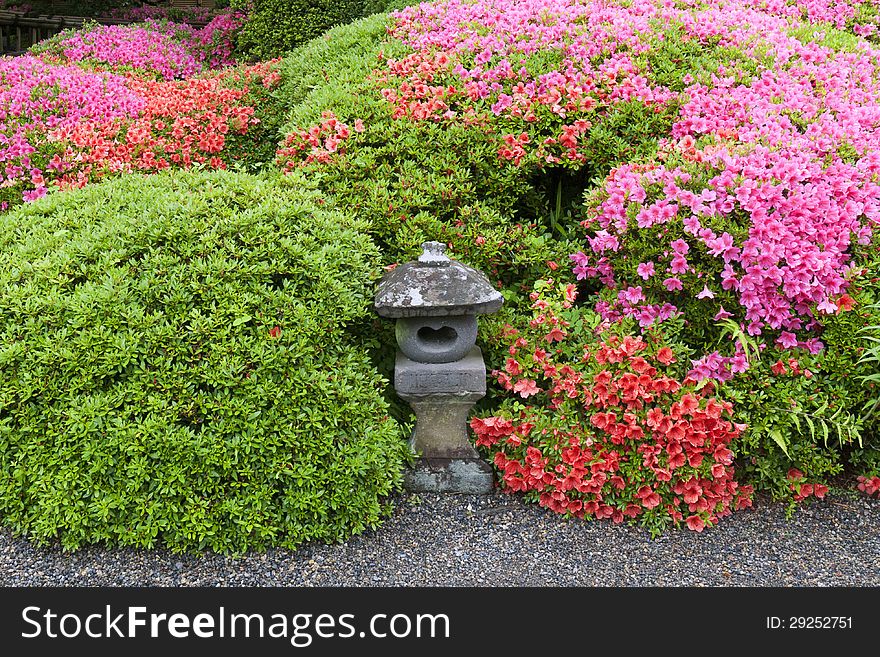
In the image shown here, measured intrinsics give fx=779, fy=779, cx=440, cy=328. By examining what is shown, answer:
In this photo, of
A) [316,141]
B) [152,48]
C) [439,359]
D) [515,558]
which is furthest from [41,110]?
[515,558]

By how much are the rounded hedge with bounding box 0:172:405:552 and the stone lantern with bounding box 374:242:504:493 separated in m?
0.19

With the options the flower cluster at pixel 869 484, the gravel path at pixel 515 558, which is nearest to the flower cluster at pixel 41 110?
the gravel path at pixel 515 558

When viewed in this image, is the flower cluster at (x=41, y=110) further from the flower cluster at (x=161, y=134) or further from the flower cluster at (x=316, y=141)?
the flower cluster at (x=316, y=141)

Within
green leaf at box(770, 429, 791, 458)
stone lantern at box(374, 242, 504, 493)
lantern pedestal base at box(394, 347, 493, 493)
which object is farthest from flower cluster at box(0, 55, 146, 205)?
green leaf at box(770, 429, 791, 458)

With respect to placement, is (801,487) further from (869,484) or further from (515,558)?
(515,558)

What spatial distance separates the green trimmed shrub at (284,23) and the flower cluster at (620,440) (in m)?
4.80

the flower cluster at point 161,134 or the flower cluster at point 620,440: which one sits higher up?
the flower cluster at point 161,134

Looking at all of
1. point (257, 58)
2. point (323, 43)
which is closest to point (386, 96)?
point (323, 43)

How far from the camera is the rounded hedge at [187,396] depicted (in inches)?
106

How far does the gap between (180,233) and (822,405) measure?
101 inches

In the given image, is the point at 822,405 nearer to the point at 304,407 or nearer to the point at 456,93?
the point at 304,407

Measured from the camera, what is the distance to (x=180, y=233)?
2.98 metres

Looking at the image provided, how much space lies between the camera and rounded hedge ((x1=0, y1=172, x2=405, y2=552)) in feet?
8.85

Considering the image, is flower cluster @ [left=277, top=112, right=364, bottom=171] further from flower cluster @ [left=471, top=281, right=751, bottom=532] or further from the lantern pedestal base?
flower cluster @ [left=471, top=281, right=751, bottom=532]
